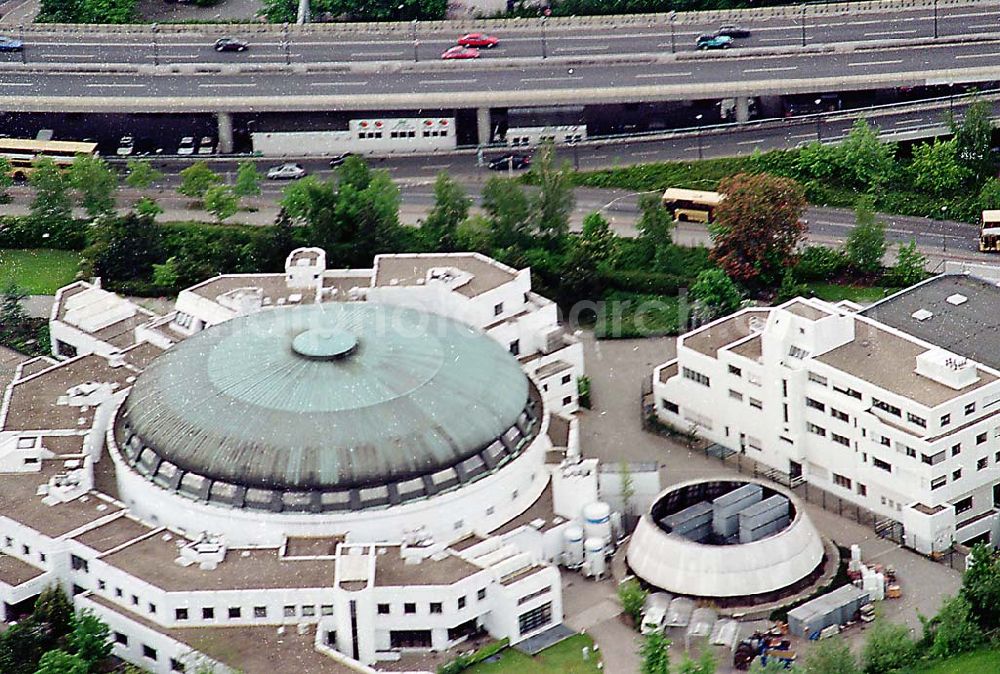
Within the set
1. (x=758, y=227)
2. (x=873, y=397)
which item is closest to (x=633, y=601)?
(x=873, y=397)

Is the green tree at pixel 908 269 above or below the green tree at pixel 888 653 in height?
above

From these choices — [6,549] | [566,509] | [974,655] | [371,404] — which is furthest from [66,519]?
[974,655]

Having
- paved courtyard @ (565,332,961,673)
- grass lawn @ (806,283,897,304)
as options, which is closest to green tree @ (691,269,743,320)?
paved courtyard @ (565,332,961,673)

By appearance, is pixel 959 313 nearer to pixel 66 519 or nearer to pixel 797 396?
pixel 797 396

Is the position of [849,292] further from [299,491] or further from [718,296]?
[299,491]

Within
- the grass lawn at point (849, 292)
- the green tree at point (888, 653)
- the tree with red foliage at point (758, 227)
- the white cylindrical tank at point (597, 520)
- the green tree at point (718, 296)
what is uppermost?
the tree with red foliage at point (758, 227)

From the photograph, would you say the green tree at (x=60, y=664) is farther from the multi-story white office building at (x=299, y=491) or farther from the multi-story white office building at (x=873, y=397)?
the multi-story white office building at (x=873, y=397)

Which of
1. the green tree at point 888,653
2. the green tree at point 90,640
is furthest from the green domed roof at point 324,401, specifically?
the green tree at point 888,653

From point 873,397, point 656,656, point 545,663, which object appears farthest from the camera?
point 873,397
